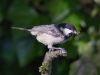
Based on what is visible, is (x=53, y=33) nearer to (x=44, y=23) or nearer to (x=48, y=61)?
(x=48, y=61)

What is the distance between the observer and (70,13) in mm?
1678

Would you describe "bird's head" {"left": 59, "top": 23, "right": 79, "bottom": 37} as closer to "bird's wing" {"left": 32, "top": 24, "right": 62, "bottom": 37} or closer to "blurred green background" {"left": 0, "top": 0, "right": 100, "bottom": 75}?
"bird's wing" {"left": 32, "top": 24, "right": 62, "bottom": 37}

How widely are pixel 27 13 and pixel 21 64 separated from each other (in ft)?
0.90

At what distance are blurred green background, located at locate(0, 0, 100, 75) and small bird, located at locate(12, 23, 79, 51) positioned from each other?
56 cm

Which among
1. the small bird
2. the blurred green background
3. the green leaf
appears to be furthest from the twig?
the green leaf

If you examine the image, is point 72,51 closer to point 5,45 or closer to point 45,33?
point 5,45

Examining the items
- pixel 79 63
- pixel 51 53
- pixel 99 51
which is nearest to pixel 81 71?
pixel 79 63

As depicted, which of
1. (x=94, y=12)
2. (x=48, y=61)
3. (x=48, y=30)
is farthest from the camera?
(x=94, y=12)

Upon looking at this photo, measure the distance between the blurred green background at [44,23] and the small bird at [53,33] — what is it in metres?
0.56

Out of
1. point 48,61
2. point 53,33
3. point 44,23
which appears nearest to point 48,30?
point 53,33

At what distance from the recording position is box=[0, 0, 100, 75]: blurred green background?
1.66m

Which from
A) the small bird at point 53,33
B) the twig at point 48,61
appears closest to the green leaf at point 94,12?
the small bird at point 53,33

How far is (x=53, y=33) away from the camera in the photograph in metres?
1.00

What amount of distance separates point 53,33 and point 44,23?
0.70 meters
